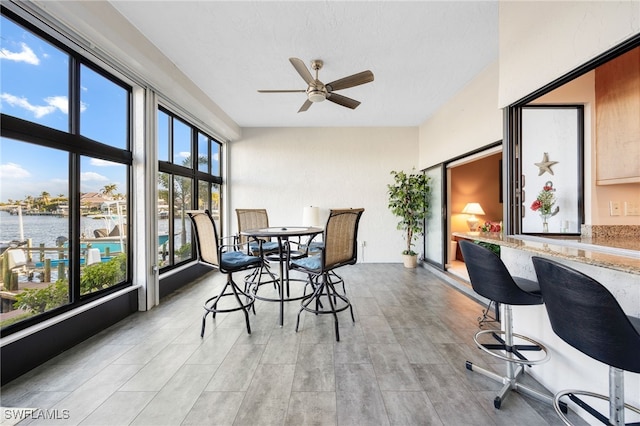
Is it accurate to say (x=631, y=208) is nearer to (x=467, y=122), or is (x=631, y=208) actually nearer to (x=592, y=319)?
(x=467, y=122)

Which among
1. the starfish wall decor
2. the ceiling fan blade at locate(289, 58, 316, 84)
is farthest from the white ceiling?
the starfish wall decor

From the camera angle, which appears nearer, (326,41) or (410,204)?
(326,41)

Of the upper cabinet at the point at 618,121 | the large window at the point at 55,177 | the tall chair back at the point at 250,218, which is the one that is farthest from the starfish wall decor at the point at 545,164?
the large window at the point at 55,177

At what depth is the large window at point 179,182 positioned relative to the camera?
3449 millimetres

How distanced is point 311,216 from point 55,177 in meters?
3.64

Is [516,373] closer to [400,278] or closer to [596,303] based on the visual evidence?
[596,303]

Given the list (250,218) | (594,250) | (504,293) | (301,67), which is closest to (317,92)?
(301,67)

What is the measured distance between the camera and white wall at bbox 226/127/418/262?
537 centimetres

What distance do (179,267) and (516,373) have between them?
4.16m

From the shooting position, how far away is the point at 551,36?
163 centimetres

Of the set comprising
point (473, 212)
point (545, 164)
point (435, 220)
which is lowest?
point (435, 220)

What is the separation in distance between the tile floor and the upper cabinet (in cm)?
184
